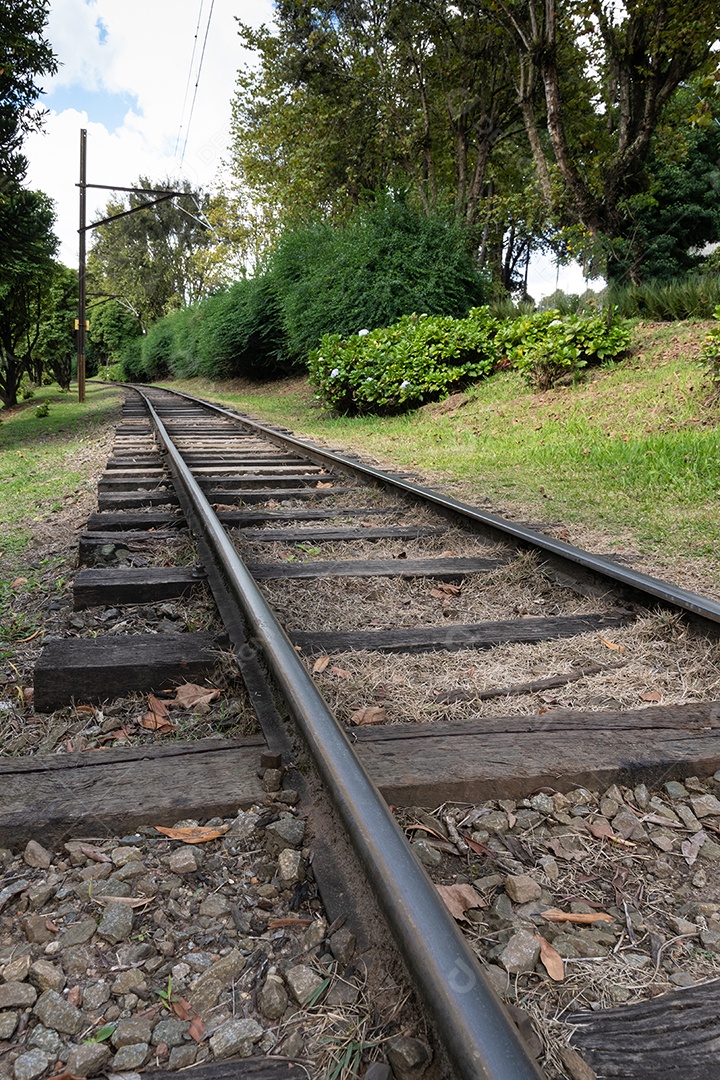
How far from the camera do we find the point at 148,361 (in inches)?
1606

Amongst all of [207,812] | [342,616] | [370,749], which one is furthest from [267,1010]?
[342,616]

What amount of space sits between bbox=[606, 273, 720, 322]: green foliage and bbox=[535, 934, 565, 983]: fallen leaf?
971 cm

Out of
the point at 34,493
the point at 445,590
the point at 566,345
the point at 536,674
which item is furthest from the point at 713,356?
the point at 34,493

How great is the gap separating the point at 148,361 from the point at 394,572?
40.7m

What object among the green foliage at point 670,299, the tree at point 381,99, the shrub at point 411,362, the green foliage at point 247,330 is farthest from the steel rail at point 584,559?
the green foliage at point 247,330

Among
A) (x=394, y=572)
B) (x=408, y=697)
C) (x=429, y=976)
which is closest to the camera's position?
(x=429, y=976)

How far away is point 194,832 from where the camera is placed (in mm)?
1523

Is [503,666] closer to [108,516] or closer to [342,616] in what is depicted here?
[342,616]

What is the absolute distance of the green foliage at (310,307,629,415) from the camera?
34.5 ft

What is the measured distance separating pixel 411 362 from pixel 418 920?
1089cm

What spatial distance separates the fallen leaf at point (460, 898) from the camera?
1.33 meters

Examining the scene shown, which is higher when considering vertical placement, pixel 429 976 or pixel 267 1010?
pixel 429 976

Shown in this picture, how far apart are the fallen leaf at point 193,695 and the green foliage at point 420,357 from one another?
8.62m

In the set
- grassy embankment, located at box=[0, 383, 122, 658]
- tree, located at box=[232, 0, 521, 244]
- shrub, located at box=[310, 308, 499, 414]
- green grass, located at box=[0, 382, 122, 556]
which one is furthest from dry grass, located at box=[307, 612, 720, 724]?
tree, located at box=[232, 0, 521, 244]
